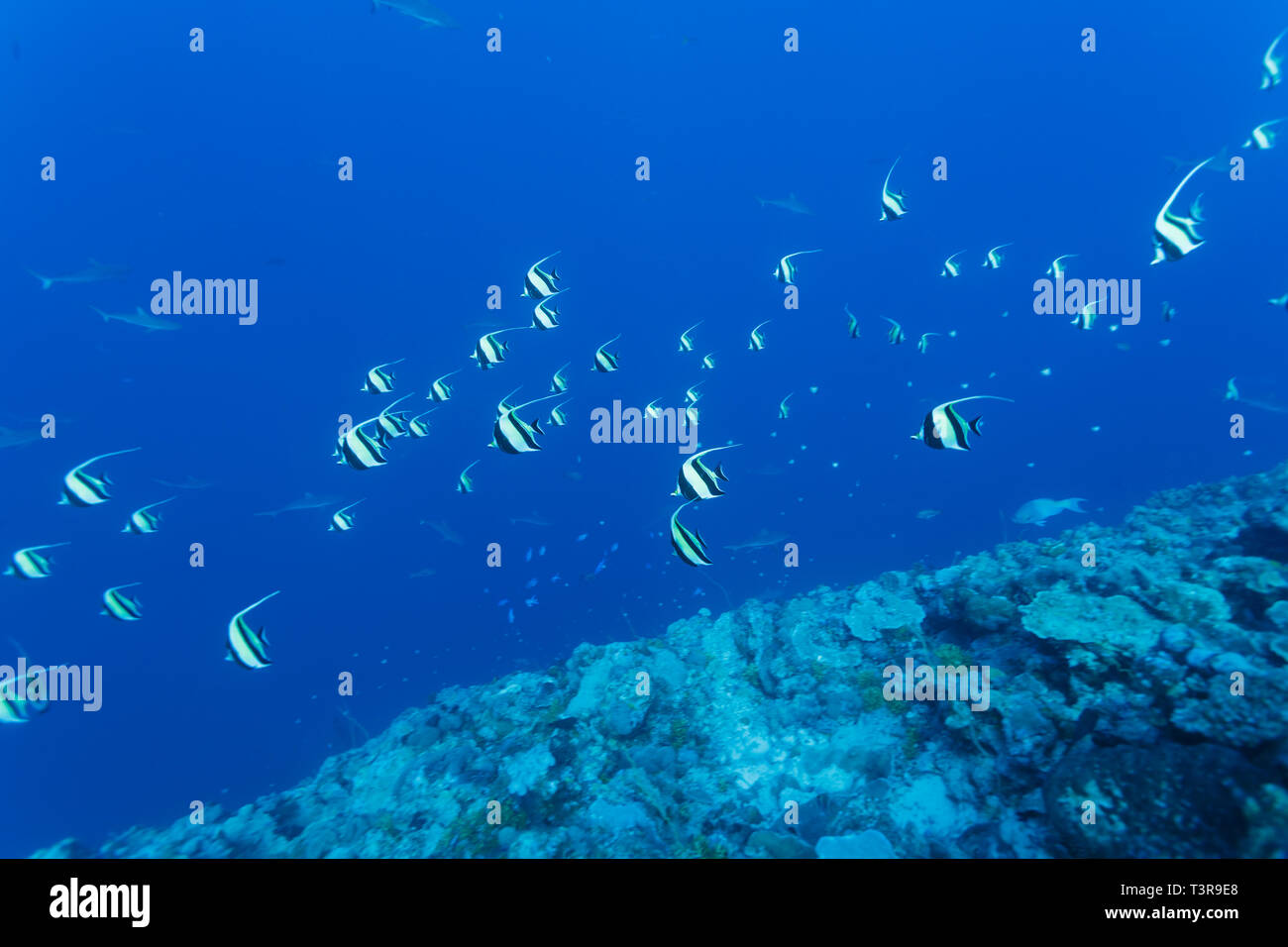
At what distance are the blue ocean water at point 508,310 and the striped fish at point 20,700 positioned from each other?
2222cm

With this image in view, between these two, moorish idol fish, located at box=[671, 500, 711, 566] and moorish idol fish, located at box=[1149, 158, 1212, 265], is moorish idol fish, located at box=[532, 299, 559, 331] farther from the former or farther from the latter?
moorish idol fish, located at box=[1149, 158, 1212, 265]

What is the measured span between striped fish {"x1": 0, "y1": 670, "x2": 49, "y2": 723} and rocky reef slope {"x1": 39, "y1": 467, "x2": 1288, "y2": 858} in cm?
323

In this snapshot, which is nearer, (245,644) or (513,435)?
(245,644)

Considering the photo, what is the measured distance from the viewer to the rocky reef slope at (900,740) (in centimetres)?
398

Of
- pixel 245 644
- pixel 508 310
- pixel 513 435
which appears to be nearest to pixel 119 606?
pixel 245 644

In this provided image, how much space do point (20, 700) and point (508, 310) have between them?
41.5 metres

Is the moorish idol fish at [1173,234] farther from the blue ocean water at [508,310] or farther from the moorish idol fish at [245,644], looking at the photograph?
the blue ocean water at [508,310]

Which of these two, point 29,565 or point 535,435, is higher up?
point 535,435

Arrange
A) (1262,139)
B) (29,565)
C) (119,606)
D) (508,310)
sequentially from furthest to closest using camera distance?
(508,310), (1262,139), (29,565), (119,606)

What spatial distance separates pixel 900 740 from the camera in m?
5.98

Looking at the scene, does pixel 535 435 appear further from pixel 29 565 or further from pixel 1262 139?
pixel 1262 139

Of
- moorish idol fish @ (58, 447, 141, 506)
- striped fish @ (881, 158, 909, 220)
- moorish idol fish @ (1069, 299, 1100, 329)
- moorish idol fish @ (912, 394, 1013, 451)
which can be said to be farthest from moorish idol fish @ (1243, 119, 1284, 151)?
moorish idol fish @ (58, 447, 141, 506)

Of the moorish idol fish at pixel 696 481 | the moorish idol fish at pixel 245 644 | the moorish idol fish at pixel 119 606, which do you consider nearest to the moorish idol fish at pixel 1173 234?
the moorish idol fish at pixel 696 481

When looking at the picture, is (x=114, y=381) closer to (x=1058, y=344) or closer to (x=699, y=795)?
(x=699, y=795)
